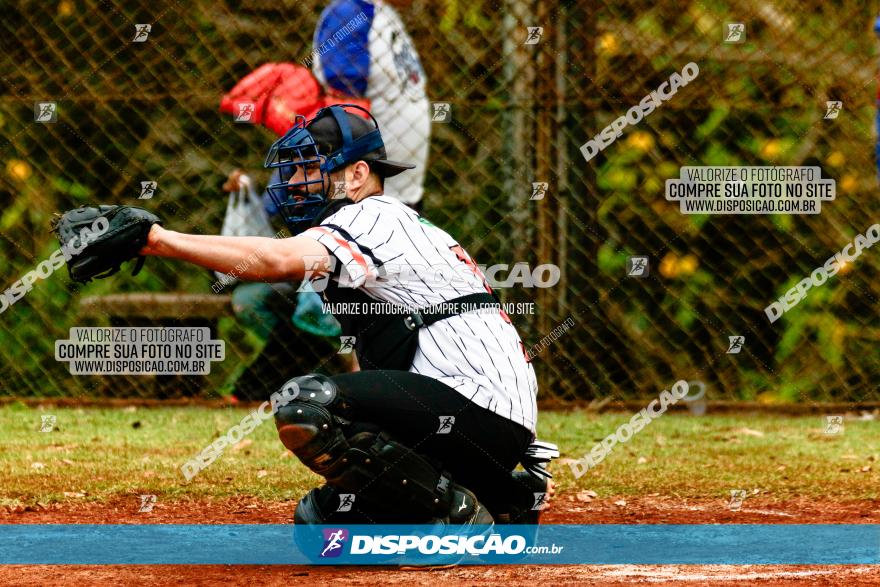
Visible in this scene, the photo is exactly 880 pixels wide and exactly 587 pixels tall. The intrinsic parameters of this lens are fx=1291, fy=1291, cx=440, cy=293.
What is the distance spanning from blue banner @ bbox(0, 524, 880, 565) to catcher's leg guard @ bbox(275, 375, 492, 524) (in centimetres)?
7

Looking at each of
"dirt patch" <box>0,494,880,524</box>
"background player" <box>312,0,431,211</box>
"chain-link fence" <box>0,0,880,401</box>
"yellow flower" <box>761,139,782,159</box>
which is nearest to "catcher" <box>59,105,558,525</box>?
"dirt patch" <box>0,494,880,524</box>

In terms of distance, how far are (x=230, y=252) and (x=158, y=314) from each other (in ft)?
13.3

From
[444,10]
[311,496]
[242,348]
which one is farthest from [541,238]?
[311,496]

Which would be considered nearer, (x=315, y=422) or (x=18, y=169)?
(x=315, y=422)

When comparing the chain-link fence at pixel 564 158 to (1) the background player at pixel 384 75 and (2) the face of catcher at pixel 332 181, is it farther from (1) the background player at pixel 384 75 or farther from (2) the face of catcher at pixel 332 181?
(2) the face of catcher at pixel 332 181

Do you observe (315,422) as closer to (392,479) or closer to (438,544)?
(392,479)

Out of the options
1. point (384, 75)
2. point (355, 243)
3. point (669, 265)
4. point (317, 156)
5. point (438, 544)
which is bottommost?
point (438, 544)

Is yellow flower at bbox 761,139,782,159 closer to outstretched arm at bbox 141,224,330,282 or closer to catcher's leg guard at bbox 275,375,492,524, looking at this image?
catcher's leg guard at bbox 275,375,492,524

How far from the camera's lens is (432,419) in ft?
12.0

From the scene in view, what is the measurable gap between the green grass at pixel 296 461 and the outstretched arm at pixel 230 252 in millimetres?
1783

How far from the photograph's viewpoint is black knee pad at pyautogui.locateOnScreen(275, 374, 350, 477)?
349 cm

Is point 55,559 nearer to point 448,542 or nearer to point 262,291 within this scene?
point 448,542

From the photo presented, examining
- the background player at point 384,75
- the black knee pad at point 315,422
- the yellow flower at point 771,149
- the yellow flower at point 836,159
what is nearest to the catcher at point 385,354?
the black knee pad at point 315,422

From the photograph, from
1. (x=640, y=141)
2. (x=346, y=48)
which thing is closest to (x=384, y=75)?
(x=346, y=48)
